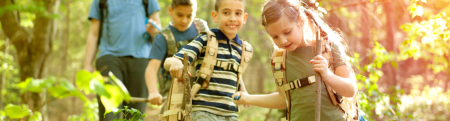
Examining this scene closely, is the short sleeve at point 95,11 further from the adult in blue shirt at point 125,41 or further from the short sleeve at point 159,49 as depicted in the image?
the short sleeve at point 159,49

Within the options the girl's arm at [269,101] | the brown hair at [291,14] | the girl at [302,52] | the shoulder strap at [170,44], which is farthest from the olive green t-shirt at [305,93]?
the shoulder strap at [170,44]

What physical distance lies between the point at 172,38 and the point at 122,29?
30.9 inches

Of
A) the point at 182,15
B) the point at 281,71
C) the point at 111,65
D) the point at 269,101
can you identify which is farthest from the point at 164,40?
the point at 281,71

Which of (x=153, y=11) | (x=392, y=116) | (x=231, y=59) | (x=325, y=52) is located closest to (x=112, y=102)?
(x=325, y=52)

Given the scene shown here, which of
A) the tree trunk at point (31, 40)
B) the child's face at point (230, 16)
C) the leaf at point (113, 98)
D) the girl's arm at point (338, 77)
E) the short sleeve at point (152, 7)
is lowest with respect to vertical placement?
the leaf at point (113, 98)

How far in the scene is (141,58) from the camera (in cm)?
368

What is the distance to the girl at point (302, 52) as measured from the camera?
2143 mm

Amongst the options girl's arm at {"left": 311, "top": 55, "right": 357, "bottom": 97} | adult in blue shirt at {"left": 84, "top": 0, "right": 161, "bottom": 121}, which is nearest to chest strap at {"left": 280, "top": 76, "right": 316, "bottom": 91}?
girl's arm at {"left": 311, "top": 55, "right": 357, "bottom": 97}

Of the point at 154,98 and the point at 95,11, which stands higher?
the point at 95,11

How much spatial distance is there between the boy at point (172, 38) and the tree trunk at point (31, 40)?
486 cm

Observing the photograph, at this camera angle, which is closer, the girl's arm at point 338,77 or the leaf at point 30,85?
the leaf at point 30,85

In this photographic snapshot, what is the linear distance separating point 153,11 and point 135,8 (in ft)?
0.68

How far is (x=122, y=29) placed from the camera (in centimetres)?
367

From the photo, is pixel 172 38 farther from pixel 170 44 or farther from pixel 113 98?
pixel 113 98
